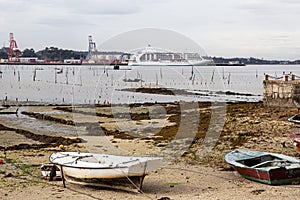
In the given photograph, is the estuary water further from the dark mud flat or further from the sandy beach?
the dark mud flat

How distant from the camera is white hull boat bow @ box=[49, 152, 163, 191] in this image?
11.7 metres

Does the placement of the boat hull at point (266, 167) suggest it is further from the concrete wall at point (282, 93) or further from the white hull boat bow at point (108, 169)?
the concrete wall at point (282, 93)

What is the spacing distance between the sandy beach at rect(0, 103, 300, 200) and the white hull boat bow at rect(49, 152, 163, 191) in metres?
0.28

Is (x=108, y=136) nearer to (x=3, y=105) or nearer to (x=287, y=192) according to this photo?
(x=287, y=192)

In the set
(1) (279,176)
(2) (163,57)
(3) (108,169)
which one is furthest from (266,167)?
(2) (163,57)

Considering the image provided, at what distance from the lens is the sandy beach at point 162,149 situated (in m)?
12.1

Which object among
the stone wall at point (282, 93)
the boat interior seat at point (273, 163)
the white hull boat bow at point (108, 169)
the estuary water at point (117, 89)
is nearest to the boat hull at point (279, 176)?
the boat interior seat at point (273, 163)

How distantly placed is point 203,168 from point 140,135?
811 centimetres

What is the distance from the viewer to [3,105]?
135ft

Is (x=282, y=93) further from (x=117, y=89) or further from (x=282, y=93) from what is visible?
(x=117, y=89)

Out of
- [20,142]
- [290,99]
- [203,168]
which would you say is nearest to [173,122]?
[290,99]

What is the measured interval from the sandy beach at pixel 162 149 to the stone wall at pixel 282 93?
52cm

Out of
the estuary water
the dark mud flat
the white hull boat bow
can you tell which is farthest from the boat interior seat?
the estuary water

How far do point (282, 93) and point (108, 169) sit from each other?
16420 mm
